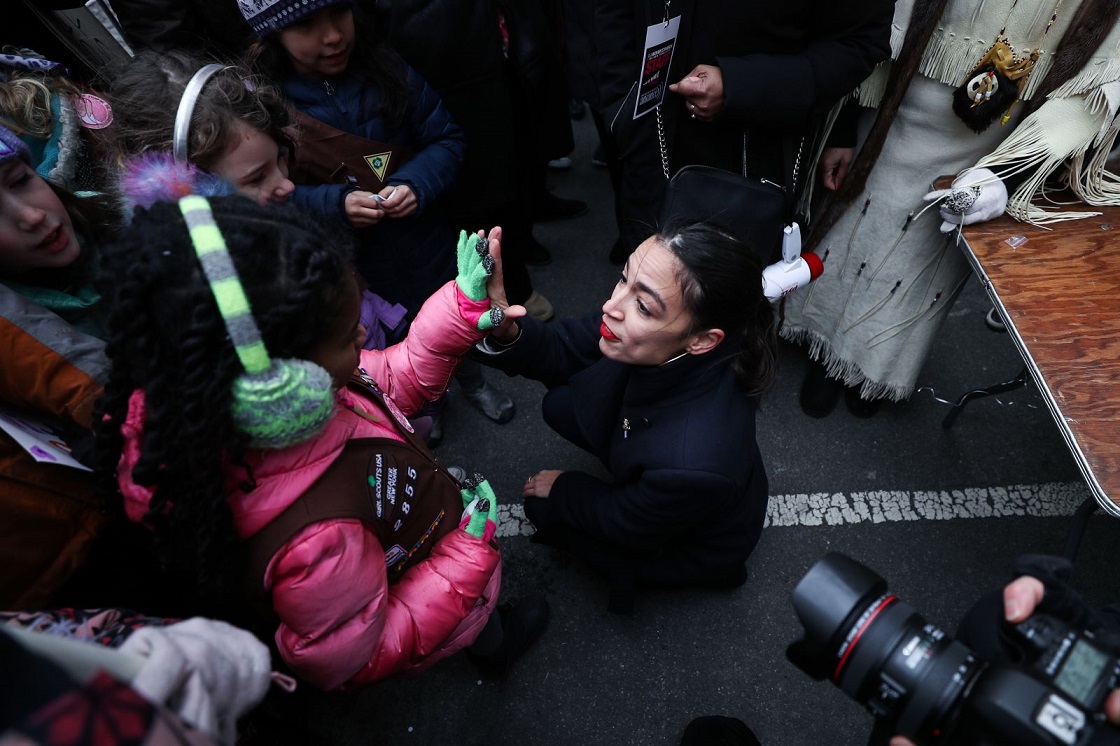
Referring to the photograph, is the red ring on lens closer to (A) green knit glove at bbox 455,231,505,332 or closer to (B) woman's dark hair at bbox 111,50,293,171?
(A) green knit glove at bbox 455,231,505,332

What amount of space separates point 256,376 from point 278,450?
0.25 m

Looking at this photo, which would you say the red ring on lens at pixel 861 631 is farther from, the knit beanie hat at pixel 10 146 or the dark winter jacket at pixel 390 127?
the knit beanie hat at pixel 10 146

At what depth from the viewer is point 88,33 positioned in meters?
2.19

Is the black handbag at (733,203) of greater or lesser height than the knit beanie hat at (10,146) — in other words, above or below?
below

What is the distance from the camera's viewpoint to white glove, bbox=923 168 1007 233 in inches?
68.9

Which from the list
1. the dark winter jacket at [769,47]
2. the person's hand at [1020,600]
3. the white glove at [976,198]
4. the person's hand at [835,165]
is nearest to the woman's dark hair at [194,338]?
the person's hand at [1020,600]

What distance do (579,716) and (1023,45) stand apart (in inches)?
95.4

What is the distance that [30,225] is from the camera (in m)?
1.31

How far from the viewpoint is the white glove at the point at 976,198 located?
1.75 metres

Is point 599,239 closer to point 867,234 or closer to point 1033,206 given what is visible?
point 867,234

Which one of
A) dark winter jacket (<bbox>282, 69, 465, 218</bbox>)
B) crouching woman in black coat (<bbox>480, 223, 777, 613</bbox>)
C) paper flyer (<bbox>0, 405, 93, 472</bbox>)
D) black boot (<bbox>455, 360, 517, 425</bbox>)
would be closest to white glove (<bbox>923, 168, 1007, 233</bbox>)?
crouching woman in black coat (<bbox>480, 223, 777, 613</bbox>)

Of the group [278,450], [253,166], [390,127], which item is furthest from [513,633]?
[390,127]

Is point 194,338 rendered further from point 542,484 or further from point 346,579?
point 542,484

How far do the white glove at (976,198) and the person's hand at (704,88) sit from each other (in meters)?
0.74
